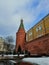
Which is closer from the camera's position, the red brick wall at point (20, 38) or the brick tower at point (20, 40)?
the brick tower at point (20, 40)

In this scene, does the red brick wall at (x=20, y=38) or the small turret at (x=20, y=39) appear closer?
the small turret at (x=20, y=39)

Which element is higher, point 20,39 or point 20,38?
point 20,38

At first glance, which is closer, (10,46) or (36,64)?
(36,64)

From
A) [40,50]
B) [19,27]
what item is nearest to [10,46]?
[19,27]

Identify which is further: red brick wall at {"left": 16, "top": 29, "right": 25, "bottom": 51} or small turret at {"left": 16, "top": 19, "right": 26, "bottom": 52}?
red brick wall at {"left": 16, "top": 29, "right": 25, "bottom": 51}

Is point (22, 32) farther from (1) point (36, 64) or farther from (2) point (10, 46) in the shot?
(1) point (36, 64)

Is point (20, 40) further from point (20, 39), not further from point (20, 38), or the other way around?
point (20, 38)

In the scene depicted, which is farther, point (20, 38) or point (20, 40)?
point (20, 38)

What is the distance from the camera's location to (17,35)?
4644cm

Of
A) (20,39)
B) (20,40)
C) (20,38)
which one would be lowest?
(20,40)

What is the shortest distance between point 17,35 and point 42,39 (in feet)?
64.4

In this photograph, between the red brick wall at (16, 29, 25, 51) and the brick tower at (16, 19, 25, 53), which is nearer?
the brick tower at (16, 19, 25, 53)

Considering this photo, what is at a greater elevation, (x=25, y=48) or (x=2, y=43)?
(x=2, y=43)

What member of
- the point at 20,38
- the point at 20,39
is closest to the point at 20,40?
the point at 20,39
